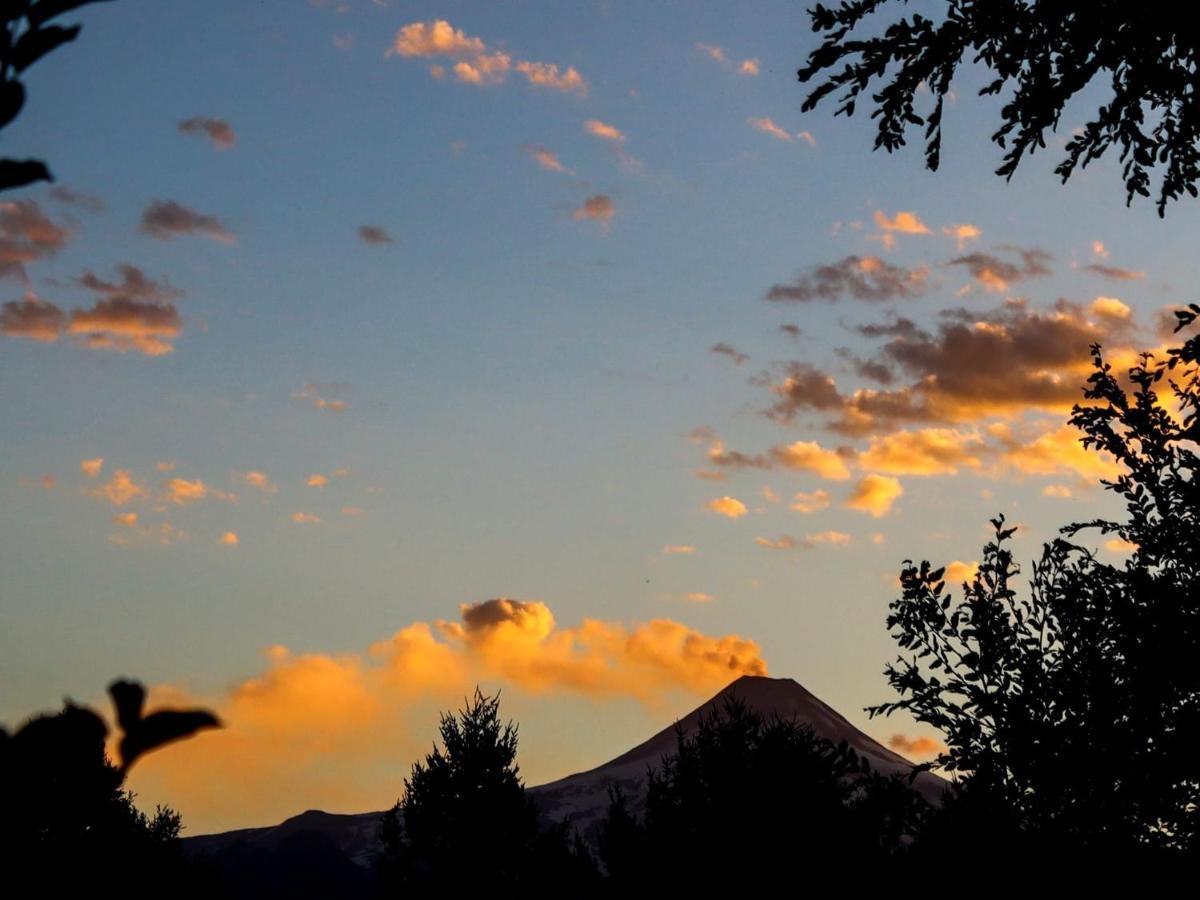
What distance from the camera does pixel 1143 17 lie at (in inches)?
315

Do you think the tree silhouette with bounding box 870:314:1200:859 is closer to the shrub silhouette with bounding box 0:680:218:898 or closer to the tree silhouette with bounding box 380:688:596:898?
the shrub silhouette with bounding box 0:680:218:898

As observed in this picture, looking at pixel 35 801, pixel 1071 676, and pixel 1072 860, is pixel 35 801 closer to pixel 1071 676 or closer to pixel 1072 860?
pixel 1072 860

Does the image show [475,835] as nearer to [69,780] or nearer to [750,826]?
[750,826]

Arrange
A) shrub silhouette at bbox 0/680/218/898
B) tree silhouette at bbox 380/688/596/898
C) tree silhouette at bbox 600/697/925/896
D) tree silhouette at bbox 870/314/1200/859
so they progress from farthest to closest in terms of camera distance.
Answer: tree silhouette at bbox 380/688/596/898 < tree silhouette at bbox 600/697/925/896 < tree silhouette at bbox 870/314/1200/859 < shrub silhouette at bbox 0/680/218/898

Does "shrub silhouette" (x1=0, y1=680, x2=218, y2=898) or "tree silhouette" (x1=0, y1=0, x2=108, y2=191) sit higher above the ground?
"tree silhouette" (x1=0, y1=0, x2=108, y2=191)

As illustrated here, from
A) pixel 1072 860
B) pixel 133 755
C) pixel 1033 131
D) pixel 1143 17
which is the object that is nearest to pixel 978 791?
pixel 1072 860

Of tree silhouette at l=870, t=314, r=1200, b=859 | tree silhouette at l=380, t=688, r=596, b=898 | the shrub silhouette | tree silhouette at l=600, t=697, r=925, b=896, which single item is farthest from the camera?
tree silhouette at l=380, t=688, r=596, b=898

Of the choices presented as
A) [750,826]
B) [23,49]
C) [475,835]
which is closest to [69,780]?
[23,49]

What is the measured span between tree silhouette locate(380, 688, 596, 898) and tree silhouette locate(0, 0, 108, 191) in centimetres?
3136

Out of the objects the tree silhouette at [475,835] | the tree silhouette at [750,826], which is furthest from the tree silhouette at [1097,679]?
the tree silhouette at [475,835]

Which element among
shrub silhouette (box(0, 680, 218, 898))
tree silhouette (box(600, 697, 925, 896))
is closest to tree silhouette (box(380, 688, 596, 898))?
tree silhouette (box(600, 697, 925, 896))

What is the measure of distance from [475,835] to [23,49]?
33328 millimetres

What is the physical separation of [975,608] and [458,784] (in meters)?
25.2

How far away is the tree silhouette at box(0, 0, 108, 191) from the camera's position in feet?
5.99
